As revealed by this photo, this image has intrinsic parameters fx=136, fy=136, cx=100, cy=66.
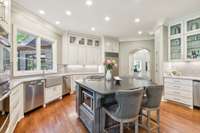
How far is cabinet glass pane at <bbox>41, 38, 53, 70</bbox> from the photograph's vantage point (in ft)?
17.0

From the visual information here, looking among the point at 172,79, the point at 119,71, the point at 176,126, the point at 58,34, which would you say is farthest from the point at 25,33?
the point at 119,71

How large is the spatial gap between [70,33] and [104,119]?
5.20 metres

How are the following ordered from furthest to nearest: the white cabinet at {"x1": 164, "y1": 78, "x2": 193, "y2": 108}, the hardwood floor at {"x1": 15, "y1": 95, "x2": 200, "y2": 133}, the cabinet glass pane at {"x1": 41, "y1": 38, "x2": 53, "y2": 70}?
the cabinet glass pane at {"x1": 41, "y1": 38, "x2": 53, "y2": 70}
the white cabinet at {"x1": 164, "y1": 78, "x2": 193, "y2": 108}
the hardwood floor at {"x1": 15, "y1": 95, "x2": 200, "y2": 133}

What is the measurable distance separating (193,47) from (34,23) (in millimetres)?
5305

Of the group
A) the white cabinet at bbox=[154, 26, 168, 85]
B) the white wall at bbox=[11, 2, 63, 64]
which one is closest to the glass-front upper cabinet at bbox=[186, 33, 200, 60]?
the white cabinet at bbox=[154, 26, 168, 85]

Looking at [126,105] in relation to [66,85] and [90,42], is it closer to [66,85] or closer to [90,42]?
[66,85]

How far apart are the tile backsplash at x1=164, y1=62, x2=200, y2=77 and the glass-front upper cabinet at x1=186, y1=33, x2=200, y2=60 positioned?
0.29 meters

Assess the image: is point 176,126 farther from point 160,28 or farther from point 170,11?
point 160,28

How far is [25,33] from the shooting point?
167 inches

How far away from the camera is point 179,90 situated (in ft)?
14.6

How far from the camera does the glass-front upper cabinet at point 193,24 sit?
4256 millimetres

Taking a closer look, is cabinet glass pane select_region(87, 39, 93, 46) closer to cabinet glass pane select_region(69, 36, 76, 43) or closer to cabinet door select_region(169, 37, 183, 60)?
cabinet glass pane select_region(69, 36, 76, 43)

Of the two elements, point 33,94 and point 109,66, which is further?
point 33,94

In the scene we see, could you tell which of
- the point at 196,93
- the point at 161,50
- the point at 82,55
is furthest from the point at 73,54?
the point at 196,93
